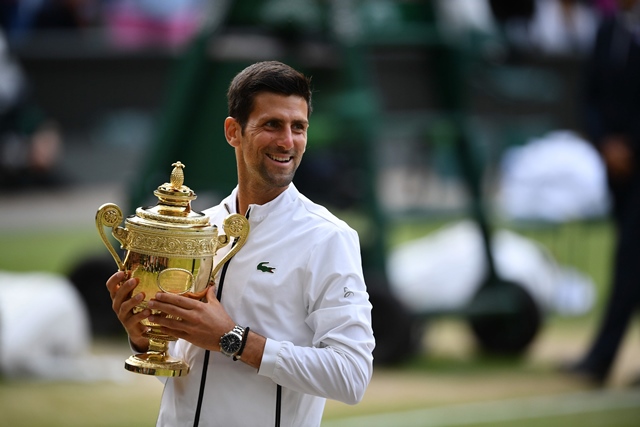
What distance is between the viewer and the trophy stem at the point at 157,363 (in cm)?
292

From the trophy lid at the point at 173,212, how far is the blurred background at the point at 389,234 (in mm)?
912

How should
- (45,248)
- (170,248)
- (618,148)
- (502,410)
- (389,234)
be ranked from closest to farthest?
(170,248) < (502,410) < (618,148) < (389,234) < (45,248)

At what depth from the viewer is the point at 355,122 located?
7.98 metres

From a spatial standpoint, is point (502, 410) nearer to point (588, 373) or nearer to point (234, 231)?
point (588, 373)

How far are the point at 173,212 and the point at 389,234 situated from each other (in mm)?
6236

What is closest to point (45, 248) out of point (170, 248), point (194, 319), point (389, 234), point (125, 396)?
point (389, 234)

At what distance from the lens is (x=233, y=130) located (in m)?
3.01

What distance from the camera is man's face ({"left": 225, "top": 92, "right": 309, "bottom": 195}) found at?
2902 mm

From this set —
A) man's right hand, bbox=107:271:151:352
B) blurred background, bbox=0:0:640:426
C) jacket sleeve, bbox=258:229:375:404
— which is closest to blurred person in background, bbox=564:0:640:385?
blurred background, bbox=0:0:640:426

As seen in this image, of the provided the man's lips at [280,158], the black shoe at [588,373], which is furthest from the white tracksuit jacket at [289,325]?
the black shoe at [588,373]

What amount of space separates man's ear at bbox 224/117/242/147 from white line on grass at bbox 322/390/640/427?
143 inches

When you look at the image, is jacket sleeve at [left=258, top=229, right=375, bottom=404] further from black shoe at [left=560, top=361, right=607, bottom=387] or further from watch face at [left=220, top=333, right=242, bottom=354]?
black shoe at [left=560, top=361, right=607, bottom=387]

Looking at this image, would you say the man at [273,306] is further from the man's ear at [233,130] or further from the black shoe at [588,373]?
the black shoe at [588,373]

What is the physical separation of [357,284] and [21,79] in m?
12.4
